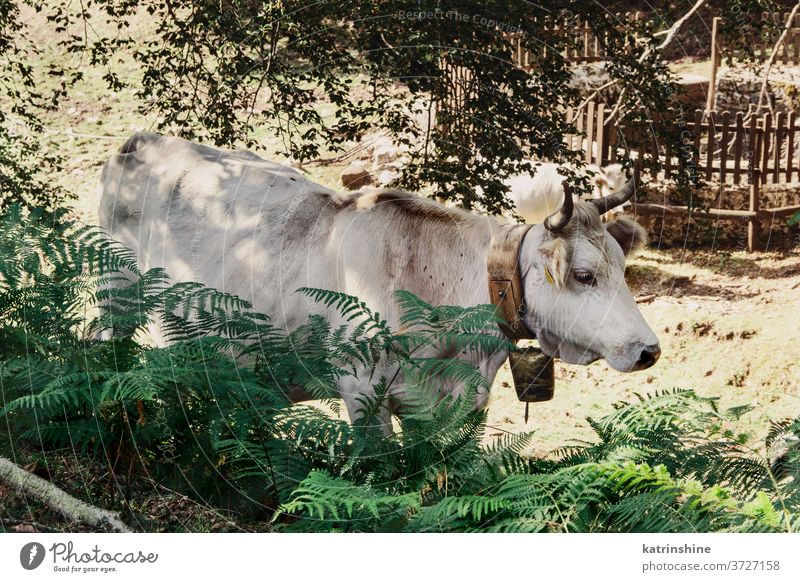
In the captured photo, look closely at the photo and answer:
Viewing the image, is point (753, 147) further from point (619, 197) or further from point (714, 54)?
point (619, 197)

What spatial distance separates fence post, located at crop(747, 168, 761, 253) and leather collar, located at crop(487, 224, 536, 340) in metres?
4.02

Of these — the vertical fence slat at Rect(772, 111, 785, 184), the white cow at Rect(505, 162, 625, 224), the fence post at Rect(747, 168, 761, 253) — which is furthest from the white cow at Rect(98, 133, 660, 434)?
the vertical fence slat at Rect(772, 111, 785, 184)

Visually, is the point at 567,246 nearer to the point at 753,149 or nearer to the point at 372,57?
the point at 372,57

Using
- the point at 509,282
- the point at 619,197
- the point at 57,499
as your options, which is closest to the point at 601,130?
the point at 619,197

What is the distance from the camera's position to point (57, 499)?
3627mm

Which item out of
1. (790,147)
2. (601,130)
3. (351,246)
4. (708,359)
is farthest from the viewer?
(790,147)

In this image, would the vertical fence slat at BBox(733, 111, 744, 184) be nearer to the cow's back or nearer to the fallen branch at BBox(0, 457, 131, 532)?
the cow's back

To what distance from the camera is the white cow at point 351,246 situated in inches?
192

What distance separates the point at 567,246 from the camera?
4.87m

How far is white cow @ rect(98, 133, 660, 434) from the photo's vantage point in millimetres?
4871

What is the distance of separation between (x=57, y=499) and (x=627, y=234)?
3.38 metres

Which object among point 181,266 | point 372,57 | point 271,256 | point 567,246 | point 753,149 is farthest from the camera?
point 753,149

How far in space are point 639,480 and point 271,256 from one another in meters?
2.97
